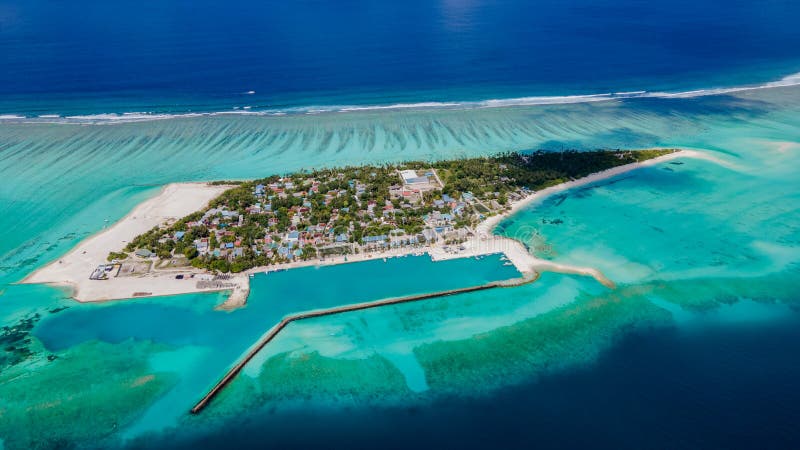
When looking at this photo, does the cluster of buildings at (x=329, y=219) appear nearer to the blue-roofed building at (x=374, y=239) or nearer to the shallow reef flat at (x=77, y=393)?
the blue-roofed building at (x=374, y=239)

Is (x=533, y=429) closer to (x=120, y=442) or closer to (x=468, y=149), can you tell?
(x=120, y=442)

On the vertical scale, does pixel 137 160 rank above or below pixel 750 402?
above

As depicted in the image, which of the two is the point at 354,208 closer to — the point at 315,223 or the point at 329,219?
the point at 329,219

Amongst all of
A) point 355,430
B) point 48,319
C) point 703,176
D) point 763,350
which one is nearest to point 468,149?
point 703,176

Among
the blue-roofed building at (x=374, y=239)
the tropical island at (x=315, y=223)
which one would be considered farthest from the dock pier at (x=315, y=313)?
the blue-roofed building at (x=374, y=239)

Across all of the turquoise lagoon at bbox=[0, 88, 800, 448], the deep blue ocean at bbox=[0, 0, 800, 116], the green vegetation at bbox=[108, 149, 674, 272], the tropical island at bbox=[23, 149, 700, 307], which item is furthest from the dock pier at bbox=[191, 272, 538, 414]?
the deep blue ocean at bbox=[0, 0, 800, 116]
